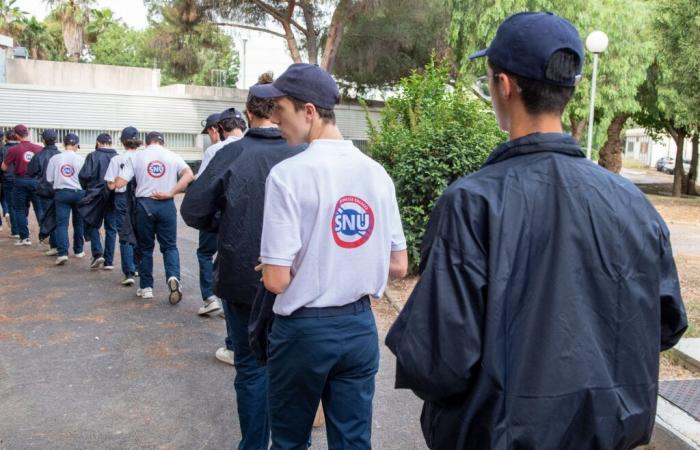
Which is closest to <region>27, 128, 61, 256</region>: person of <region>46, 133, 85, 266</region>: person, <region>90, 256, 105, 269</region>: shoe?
<region>46, 133, 85, 266</region>: person

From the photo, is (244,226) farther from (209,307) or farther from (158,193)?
(158,193)

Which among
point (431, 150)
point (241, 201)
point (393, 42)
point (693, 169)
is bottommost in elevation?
point (693, 169)

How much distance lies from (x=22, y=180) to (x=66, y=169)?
2.36 m

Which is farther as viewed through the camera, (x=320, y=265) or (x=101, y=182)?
(x=101, y=182)

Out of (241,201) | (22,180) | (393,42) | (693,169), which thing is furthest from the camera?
(693,169)

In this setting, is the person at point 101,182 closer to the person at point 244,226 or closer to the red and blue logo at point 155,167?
the red and blue logo at point 155,167

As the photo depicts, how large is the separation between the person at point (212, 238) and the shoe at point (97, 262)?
9.95 ft

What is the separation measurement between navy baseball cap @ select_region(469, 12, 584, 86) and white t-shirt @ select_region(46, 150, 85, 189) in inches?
361

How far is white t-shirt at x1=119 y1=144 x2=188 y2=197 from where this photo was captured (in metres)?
7.37

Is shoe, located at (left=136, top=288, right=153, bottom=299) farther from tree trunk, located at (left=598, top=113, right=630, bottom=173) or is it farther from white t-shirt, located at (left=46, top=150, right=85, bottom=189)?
tree trunk, located at (left=598, top=113, right=630, bottom=173)

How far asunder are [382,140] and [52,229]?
16.4 feet

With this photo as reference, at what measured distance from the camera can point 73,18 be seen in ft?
124

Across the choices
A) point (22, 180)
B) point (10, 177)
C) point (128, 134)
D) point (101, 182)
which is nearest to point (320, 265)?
point (128, 134)

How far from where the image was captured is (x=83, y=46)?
134 ft
